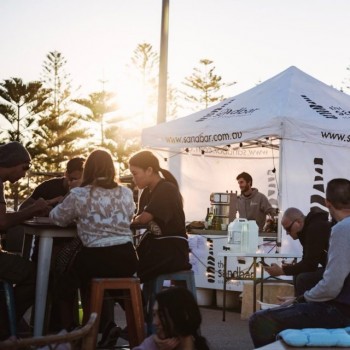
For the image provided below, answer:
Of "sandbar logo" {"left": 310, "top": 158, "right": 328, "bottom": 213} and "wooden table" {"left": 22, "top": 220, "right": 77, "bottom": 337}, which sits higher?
"sandbar logo" {"left": 310, "top": 158, "right": 328, "bottom": 213}

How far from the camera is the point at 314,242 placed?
684cm

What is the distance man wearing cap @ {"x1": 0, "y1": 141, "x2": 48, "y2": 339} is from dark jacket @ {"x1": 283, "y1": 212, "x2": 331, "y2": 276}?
2.28m

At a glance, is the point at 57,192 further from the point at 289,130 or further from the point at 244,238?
the point at 289,130

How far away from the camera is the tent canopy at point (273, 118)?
1062cm

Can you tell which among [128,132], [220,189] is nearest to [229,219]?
[220,189]

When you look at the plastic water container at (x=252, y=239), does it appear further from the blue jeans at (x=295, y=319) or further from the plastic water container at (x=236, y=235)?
the blue jeans at (x=295, y=319)

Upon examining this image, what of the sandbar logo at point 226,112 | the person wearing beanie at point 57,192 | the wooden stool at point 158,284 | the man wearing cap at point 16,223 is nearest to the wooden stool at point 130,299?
the wooden stool at point 158,284

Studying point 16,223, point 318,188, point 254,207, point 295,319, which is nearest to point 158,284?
point 16,223

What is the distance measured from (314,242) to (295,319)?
7.33 feet

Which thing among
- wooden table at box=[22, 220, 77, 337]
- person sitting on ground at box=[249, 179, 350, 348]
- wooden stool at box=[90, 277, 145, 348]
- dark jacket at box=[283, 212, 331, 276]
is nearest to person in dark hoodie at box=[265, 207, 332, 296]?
dark jacket at box=[283, 212, 331, 276]

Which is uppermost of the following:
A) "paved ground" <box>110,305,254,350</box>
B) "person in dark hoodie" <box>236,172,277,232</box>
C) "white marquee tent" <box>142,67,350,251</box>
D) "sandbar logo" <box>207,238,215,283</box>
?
"white marquee tent" <box>142,67,350,251</box>

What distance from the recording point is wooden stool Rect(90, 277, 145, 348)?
5.63m

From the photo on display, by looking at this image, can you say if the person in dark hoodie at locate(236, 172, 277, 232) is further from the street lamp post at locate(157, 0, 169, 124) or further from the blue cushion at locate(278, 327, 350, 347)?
the blue cushion at locate(278, 327, 350, 347)

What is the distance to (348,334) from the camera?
429 cm
